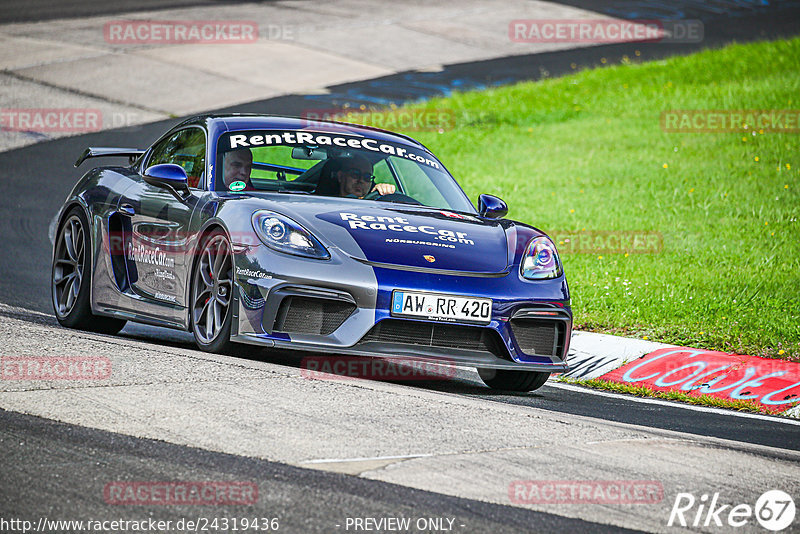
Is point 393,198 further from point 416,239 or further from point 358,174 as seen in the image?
point 416,239

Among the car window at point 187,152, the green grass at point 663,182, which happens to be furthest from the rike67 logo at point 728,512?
the car window at point 187,152

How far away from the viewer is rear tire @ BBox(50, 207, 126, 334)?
784 cm

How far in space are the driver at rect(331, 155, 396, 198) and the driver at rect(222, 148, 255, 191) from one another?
525 mm

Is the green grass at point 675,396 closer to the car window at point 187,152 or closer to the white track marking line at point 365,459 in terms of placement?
the car window at point 187,152

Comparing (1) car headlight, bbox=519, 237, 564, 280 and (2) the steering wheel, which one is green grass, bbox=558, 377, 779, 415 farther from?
(2) the steering wheel

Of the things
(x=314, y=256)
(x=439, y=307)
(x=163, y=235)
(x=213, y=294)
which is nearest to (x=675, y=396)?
(x=439, y=307)

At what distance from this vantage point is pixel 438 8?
A: 27750 mm

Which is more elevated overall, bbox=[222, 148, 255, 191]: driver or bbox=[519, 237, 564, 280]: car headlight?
bbox=[222, 148, 255, 191]: driver

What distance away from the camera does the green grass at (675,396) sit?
7.07m

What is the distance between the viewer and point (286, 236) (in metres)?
6.19

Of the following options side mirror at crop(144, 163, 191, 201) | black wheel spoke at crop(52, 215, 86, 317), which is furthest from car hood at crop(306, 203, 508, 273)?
black wheel spoke at crop(52, 215, 86, 317)

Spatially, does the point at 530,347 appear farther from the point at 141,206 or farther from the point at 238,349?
the point at 141,206

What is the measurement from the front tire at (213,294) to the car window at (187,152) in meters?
0.74

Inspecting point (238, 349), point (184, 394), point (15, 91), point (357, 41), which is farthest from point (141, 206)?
point (357, 41)
